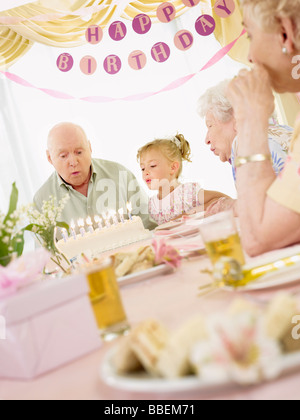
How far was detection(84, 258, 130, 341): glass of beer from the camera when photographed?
2.43 ft

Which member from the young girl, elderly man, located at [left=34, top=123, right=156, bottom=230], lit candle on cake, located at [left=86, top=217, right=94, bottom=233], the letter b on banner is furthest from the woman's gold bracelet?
elderly man, located at [left=34, top=123, right=156, bottom=230]

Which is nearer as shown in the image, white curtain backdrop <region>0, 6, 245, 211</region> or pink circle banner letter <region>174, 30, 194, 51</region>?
white curtain backdrop <region>0, 6, 245, 211</region>

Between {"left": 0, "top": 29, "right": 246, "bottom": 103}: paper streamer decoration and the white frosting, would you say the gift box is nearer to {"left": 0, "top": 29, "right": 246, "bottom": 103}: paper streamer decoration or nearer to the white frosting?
the white frosting

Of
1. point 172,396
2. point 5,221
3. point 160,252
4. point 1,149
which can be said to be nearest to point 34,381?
point 172,396

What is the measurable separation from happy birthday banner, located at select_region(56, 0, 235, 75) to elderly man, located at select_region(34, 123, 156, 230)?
982 mm

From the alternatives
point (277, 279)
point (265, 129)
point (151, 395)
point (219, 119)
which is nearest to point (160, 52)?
point (219, 119)

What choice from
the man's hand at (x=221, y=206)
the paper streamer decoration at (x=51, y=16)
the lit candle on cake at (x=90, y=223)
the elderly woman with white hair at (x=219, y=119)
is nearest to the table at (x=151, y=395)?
the lit candle on cake at (x=90, y=223)

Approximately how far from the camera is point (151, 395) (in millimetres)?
490

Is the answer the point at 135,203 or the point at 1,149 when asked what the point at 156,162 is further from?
the point at 1,149

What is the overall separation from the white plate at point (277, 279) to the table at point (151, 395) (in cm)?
1

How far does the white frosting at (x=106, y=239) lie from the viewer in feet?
8.25

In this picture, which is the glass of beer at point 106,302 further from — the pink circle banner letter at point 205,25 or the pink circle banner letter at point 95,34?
the pink circle banner letter at point 205,25

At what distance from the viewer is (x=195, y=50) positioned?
4.90 meters

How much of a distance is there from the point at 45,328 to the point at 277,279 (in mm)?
362
